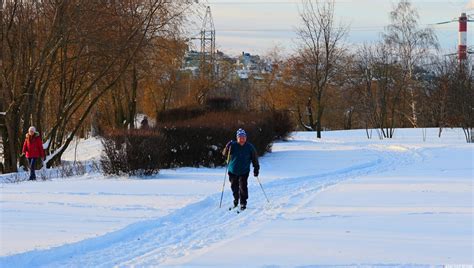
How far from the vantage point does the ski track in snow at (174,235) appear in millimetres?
7395

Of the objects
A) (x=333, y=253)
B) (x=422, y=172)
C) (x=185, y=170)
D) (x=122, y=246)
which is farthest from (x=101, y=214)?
(x=422, y=172)

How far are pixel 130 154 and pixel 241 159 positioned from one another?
5.72 metres

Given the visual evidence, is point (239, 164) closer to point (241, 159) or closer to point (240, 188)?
point (241, 159)

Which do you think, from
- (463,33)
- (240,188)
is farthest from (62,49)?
(463,33)

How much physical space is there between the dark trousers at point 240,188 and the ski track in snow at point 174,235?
26 cm

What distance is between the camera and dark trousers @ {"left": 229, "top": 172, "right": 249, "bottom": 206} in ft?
39.6

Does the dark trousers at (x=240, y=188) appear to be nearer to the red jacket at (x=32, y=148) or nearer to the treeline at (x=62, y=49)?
the red jacket at (x=32, y=148)

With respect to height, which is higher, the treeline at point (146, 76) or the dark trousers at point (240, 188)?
the treeline at point (146, 76)

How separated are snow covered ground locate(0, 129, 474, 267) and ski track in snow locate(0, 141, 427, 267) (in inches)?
0.7

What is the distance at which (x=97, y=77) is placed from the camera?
2717 centimetres

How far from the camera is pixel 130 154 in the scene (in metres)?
17.5

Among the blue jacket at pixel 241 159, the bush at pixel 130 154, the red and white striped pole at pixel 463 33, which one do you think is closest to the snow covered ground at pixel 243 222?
the bush at pixel 130 154

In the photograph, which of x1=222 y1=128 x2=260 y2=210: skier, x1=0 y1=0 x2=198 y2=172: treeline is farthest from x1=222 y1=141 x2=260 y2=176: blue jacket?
x1=0 y1=0 x2=198 y2=172: treeline

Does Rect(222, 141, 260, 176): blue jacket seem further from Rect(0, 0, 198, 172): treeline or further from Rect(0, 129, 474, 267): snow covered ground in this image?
Rect(0, 0, 198, 172): treeline
